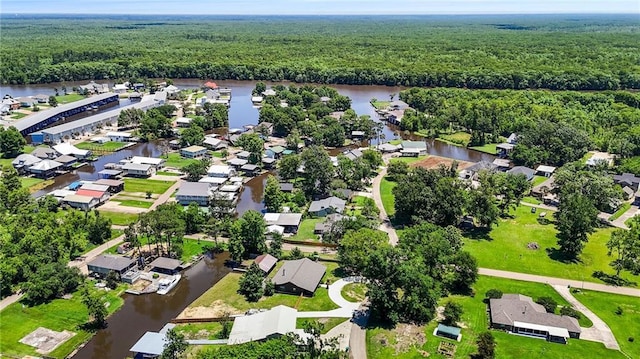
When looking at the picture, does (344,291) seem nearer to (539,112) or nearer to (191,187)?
(191,187)

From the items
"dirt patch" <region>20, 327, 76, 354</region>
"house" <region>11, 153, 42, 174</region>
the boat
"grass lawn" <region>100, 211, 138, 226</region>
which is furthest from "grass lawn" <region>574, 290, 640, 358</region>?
"house" <region>11, 153, 42, 174</region>

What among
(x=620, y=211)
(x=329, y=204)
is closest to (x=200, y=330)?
(x=329, y=204)

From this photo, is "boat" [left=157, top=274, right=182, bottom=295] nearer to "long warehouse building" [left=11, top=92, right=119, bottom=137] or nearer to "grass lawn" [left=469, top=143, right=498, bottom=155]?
"grass lawn" [left=469, top=143, right=498, bottom=155]

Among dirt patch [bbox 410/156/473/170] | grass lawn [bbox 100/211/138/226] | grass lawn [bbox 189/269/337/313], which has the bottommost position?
grass lawn [bbox 189/269/337/313]

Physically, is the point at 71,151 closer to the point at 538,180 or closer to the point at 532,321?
the point at 532,321

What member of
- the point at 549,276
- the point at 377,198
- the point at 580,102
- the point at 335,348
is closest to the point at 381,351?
the point at 335,348

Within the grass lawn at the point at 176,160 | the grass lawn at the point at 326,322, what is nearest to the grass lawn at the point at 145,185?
the grass lawn at the point at 176,160
